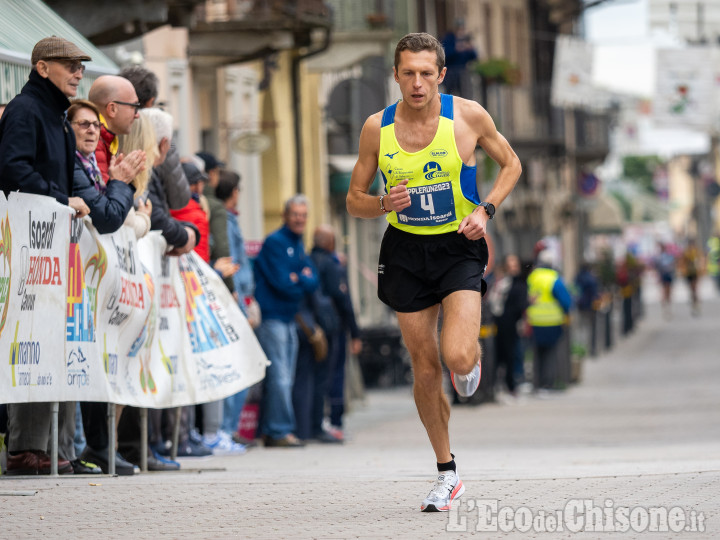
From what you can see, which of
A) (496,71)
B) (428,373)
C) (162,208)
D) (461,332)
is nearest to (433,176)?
(461,332)

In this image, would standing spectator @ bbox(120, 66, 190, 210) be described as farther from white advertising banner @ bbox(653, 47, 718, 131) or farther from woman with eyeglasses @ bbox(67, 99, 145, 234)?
white advertising banner @ bbox(653, 47, 718, 131)

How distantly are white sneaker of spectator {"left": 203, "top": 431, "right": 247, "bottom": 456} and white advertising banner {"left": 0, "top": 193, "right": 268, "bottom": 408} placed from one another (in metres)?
1.60

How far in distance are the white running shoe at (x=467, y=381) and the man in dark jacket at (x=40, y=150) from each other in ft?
7.50

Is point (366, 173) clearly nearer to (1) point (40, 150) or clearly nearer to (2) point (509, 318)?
(1) point (40, 150)

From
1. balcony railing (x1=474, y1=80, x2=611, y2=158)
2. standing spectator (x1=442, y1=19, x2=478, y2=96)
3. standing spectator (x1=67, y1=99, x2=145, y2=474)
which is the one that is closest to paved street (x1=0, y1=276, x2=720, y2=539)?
standing spectator (x1=67, y1=99, x2=145, y2=474)

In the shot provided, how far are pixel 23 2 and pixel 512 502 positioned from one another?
6.99 m

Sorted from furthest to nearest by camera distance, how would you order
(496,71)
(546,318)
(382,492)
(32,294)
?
(496,71) → (546,318) → (32,294) → (382,492)

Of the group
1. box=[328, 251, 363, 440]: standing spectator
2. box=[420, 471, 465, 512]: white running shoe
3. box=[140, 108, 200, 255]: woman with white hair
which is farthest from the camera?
box=[328, 251, 363, 440]: standing spectator

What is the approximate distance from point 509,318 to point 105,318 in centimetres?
1391

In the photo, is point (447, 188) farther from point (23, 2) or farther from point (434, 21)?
point (434, 21)

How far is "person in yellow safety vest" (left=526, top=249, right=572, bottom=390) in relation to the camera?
Answer: 78.7ft

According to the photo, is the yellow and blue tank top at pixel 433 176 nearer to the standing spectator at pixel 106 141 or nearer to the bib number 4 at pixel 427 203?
the bib number 4 at pixel 427 203

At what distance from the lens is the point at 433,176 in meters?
7.64

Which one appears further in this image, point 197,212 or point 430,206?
point 197,212
